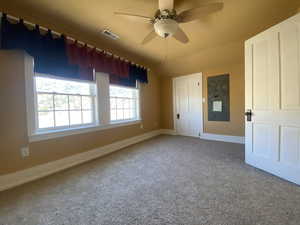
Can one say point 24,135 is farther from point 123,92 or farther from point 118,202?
point 123,92

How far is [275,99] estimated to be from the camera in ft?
7.11

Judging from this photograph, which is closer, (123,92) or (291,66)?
(291,66)

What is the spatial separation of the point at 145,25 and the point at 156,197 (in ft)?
8.87

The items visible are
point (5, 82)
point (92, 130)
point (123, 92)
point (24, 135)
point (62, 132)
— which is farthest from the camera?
point (123, 92)

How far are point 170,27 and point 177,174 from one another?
216cm

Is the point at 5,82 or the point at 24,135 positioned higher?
the point at 5,82

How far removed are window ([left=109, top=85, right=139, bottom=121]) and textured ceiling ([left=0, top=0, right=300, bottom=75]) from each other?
94 centimetres

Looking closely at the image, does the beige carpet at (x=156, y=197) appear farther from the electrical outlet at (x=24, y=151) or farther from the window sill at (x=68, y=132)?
the window sill at (x=68, y=132)

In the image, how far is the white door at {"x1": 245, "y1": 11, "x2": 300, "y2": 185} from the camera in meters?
1.95

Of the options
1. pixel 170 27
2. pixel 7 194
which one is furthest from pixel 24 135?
pixel 170 27

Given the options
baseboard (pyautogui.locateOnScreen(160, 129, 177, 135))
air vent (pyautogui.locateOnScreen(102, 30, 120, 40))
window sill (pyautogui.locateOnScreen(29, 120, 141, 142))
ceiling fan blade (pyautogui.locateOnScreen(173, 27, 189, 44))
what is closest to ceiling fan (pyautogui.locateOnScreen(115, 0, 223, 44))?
ceiling fan blade (pyautogui.locateOnScreen(173, 27, 189, 44))

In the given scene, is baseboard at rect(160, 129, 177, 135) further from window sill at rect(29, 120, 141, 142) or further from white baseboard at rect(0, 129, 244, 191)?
window sill at rect(29, 120, 141, 142)

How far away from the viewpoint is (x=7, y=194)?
1877 mm

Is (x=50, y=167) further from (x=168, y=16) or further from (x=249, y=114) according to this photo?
(x=249, y=114)
